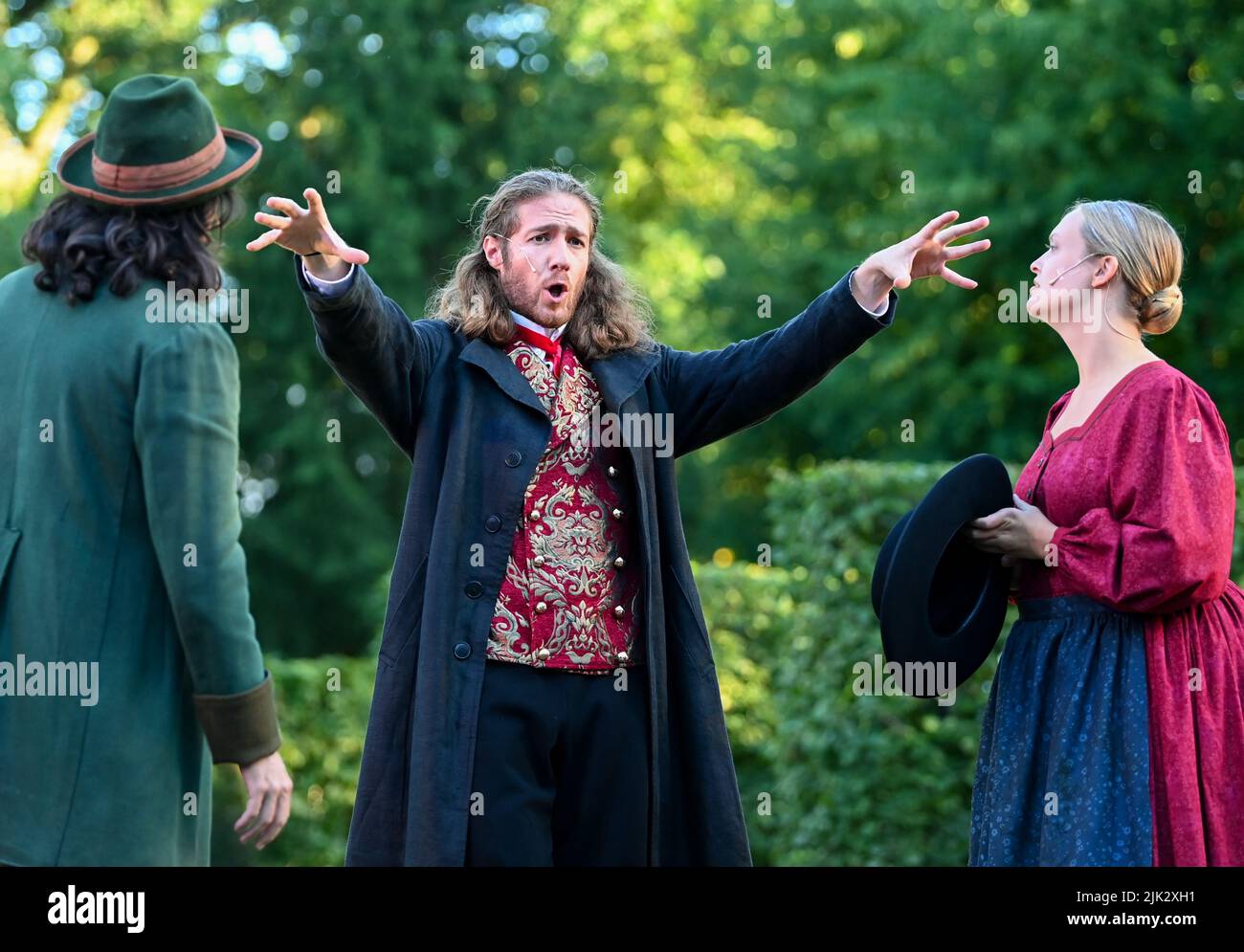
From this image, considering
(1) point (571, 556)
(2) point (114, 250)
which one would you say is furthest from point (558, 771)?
(2) point (114, 250)

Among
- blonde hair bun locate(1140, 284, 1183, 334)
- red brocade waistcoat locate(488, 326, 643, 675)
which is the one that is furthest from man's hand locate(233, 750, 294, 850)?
blonde hair bun locate(1140, 284, 1183, 334)

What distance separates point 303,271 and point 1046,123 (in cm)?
978

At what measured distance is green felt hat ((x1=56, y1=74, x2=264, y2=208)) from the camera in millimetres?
3658

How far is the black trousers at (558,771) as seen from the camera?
3.34 m

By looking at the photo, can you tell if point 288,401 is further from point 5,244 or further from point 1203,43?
point 1203,43

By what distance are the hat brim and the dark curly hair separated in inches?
1.4

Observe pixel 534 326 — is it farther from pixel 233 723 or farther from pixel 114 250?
pixel 233 723

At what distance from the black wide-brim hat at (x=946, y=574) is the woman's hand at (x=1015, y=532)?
0.04 meters

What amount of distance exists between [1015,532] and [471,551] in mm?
1324

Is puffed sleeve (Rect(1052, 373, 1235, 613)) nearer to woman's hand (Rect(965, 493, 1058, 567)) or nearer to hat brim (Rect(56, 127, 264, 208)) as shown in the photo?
woman's hand (Rect(965, 493, 1058, 567))

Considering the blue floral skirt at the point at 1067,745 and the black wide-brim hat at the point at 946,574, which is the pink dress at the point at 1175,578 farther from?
the black wide-brim hat at the point at 946,574

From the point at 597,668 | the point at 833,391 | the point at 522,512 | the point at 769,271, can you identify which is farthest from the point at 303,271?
the point at 769,271

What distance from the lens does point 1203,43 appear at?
38.4ft

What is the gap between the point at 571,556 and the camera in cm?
350
